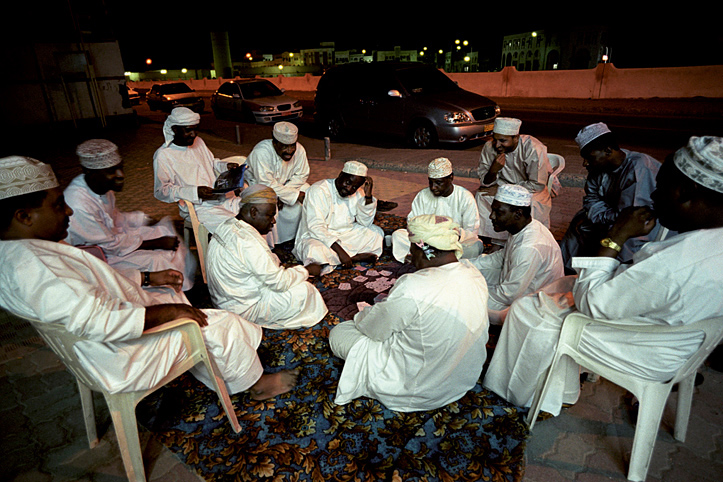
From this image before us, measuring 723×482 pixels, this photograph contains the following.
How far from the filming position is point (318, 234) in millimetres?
4973

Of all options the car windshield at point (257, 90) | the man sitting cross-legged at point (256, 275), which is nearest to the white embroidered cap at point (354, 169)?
the man sitting cross-legged at point (256, 275)

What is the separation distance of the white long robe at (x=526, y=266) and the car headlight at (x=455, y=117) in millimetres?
7203

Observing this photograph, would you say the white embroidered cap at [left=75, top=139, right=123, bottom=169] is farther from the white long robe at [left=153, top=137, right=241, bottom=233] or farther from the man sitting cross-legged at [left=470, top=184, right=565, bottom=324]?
the man sitting cross-legged at [left=470, top=184, right=565, bottom=324]

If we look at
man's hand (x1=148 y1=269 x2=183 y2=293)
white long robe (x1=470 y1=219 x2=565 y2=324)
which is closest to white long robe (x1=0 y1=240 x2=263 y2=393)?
man's hand (x1=148 y1=269 x2=183 y2=293)

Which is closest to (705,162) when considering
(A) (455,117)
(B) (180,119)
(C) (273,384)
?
(C) (273,384)

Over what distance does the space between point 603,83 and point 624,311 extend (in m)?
18.8

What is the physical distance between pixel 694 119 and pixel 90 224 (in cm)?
Result: 1592

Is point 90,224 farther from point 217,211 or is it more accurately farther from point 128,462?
point 128,462

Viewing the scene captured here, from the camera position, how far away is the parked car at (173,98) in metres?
20.8

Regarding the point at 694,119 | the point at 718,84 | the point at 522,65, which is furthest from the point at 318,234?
the point at 522,65

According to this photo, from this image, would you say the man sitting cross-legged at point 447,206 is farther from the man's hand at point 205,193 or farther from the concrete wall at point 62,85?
the concrete wall at point 62,85

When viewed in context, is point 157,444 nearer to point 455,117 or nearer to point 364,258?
point 364,258

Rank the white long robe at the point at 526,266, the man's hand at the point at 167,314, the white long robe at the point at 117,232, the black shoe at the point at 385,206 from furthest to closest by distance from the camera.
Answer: the black shoe at the point at 385,206, the white long robe at the point at 117,232, the white long robe at the point at 526,266, the man's hand at the point at 167,314

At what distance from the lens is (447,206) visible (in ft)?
15.9
